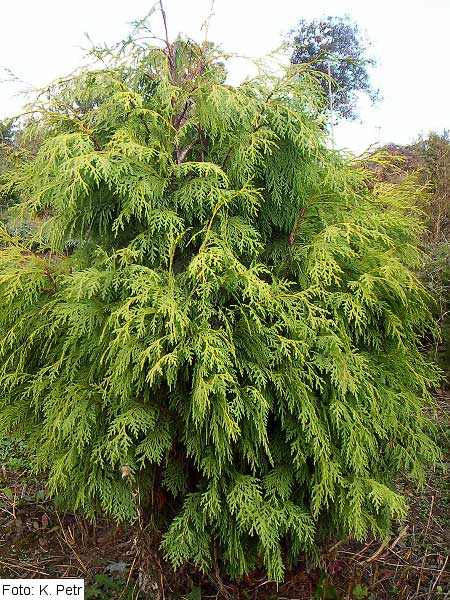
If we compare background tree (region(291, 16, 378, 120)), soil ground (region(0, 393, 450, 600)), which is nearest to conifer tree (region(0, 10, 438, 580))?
soil ground (region(0, 393, 450, 600))

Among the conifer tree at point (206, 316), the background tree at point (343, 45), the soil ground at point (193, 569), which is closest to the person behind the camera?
the conifer tree at point (206, 316)

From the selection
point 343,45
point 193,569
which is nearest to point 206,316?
point 193,569

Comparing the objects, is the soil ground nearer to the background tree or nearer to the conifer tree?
the conifer tree

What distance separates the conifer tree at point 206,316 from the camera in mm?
2275

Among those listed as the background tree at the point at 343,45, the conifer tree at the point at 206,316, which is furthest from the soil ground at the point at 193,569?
the background tree at the point at 343,45

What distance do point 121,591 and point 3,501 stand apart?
4.95 feet

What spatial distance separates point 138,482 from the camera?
2500 mm

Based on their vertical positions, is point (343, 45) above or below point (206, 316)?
above

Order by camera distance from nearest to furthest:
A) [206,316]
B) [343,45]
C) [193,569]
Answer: [206,316] < [193,569] < [343,45]

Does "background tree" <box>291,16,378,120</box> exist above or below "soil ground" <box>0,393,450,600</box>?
above

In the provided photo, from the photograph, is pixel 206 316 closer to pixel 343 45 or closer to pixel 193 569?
pixel 193 569

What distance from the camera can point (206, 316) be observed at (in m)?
2.25

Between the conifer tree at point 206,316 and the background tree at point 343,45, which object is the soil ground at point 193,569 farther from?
the background tree at point 343,45

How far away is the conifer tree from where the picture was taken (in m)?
2.28
